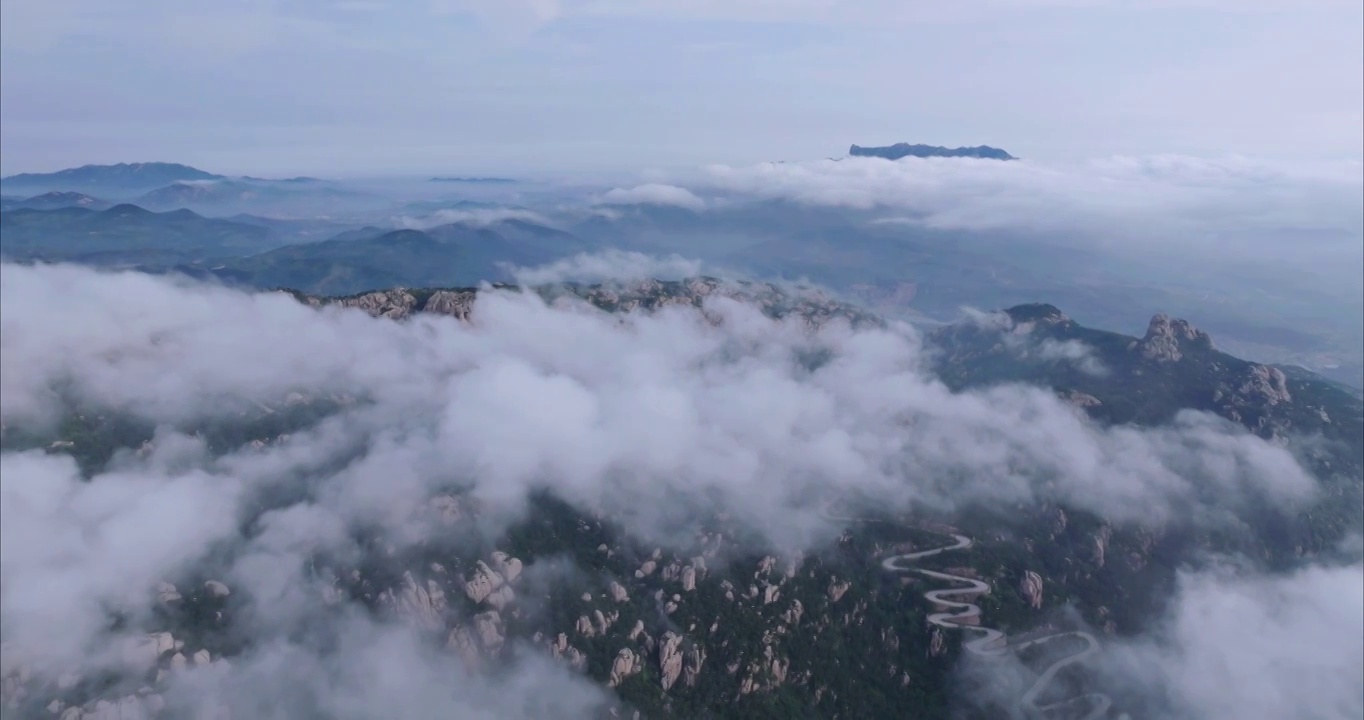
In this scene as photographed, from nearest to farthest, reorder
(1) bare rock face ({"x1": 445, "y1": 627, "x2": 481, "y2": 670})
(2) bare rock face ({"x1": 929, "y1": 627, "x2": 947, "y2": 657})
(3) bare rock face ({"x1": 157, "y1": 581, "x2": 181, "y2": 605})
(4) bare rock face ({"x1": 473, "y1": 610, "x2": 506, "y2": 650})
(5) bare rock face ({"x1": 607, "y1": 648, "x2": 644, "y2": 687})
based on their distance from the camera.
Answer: (3) bare rock face ({"x1": 157, "y1": 581, "x2": 181, "y2": 605}) → (1) bare rock face ({"x1": 445, "y1": 627, "x2": 481, "y2": 670}) → (5) bare rock face ({"x1": 607, "y1": 648, "x2": 644, "y2": 687}) → (4) bare rock face ({"x1": 473, "y1": 610, "x2": 506, "y2": 650}) → (2) bare rock face ({"x1": 929, "y1": 627, "x2": 947, "y2": 657})

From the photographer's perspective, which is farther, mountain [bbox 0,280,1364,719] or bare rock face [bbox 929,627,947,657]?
bare rock face [bbox 929,627,947,657]

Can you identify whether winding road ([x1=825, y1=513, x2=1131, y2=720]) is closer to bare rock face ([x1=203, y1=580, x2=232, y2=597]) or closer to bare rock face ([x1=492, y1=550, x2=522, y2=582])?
bare rock face ([x1=492, y1=550, x2=522, y2=582])

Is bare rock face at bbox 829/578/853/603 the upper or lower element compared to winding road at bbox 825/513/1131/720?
upper

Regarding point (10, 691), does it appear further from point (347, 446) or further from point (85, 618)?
point (347, 446)

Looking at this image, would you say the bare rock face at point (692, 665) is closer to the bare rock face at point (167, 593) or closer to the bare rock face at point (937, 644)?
the bare rock face at point (937, 644)

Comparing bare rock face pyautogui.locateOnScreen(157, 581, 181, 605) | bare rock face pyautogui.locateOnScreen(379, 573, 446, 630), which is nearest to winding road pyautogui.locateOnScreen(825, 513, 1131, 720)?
bare rock face pyautogui.locateOnScreen(379, 573, 446, 630)
